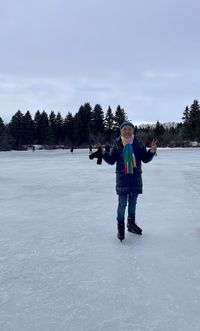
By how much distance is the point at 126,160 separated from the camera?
14.5 feet

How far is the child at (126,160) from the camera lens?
14.5 feet

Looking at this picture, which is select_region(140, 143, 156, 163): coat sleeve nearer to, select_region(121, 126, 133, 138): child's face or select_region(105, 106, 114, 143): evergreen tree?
select_region(121, 126, 133, 138): child's face

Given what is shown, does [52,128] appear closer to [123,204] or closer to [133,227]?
[133,227]

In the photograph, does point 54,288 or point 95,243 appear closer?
point 54,288

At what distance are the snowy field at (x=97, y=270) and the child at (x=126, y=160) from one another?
50 cm

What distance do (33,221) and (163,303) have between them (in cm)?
315

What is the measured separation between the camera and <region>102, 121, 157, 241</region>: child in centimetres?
441

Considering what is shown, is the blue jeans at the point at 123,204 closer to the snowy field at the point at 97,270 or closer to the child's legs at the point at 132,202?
→ the child's legs at the point at 132,202

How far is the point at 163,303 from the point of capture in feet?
8.58

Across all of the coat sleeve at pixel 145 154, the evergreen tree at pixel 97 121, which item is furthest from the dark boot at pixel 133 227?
the evergreen tree at pixel 97 121

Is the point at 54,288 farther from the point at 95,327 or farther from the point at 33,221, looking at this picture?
the point at 33,221

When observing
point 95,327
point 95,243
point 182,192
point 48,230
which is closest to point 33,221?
point 48,230

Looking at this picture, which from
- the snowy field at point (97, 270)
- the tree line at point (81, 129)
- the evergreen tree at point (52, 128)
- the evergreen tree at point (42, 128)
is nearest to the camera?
the snowy field at point (97, 270)

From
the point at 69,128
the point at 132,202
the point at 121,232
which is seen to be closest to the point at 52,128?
the point at 69,128
